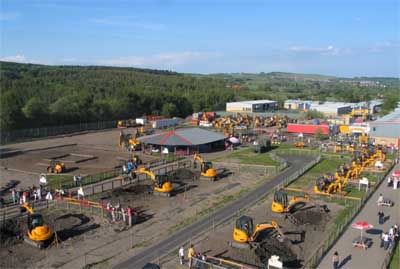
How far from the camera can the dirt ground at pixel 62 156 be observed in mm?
42344

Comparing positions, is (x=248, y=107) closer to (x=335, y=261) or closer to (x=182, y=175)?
(x=182, y=175)

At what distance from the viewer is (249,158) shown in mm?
51844

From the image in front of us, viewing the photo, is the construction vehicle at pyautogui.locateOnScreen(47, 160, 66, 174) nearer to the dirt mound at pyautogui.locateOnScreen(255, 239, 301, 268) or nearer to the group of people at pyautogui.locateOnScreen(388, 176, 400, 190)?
the dirt mound at pyautogui.locateOnScreen(255, 239, 301, 268)

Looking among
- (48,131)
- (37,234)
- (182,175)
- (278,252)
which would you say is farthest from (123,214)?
(48,131)

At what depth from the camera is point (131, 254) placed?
22.6m

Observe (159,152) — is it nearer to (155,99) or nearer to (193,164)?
(193,164)

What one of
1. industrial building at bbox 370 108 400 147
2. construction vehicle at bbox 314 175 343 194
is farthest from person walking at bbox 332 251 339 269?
industrial building at bbox 370 108 400 147

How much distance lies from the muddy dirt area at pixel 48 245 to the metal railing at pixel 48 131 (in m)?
40.7

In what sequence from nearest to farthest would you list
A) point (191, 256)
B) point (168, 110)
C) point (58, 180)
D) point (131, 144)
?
point (191, 256), point (58, 180), point (131, 144), point (168, 110)

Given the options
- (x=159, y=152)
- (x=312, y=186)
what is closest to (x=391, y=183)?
(x=312, y=186)

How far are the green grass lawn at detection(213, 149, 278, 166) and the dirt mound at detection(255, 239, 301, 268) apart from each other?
25059mm

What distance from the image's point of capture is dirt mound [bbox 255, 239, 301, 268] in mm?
21370

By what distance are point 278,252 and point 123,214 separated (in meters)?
10.7

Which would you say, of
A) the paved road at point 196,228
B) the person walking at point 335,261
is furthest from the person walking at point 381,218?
the paved road at point 196,228
